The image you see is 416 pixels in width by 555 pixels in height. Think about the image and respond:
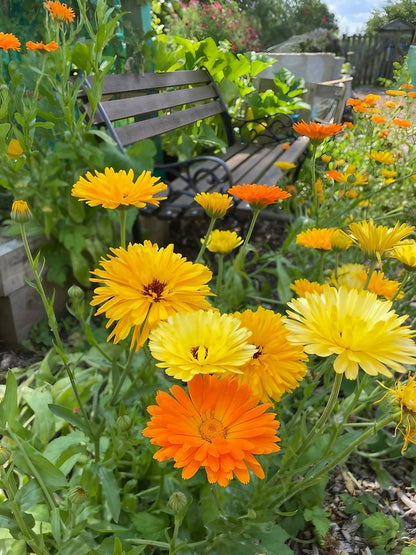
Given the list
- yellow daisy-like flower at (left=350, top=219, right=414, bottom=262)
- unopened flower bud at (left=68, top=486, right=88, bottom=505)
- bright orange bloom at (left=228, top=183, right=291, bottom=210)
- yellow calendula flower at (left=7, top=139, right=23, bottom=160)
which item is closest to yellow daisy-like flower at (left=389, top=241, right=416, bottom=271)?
yellow daisy-like flower at (left=350, top=219, right=414, bottom=262)

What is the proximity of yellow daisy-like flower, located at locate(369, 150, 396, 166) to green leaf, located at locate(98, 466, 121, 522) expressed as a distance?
4.04 feet

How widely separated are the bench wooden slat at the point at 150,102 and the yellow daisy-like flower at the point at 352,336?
0.81m

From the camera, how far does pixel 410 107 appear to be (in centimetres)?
105

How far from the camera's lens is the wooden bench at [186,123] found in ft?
4.52

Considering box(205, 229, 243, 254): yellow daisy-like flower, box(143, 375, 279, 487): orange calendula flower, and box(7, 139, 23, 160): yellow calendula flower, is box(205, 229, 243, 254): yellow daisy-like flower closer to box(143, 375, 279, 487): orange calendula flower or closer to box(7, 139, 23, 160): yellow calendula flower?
box(143, 375, 279, 487): orange calendula flower

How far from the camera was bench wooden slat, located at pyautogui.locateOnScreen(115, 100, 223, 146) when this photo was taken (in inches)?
52.9

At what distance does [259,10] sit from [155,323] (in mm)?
721

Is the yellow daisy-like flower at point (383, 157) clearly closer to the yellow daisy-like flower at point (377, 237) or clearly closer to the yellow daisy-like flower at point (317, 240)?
the yellow daisy-like flower at point (317, 240)

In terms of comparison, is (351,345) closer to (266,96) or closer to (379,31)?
(379,31)

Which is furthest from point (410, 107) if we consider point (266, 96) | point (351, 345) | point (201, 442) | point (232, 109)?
point (201, 442)

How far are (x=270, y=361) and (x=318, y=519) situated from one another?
737 mm

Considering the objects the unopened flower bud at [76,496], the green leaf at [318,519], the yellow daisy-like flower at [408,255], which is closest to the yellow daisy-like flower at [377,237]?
the yellow daisy-like flower at [408,255]

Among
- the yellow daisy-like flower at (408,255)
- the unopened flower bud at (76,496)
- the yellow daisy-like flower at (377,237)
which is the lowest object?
the unopened flower bud at (76,496)

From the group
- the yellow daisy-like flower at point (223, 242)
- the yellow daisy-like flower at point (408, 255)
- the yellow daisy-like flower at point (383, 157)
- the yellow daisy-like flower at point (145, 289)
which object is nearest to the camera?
the yellow daisy-like flower at point (145, 289)
